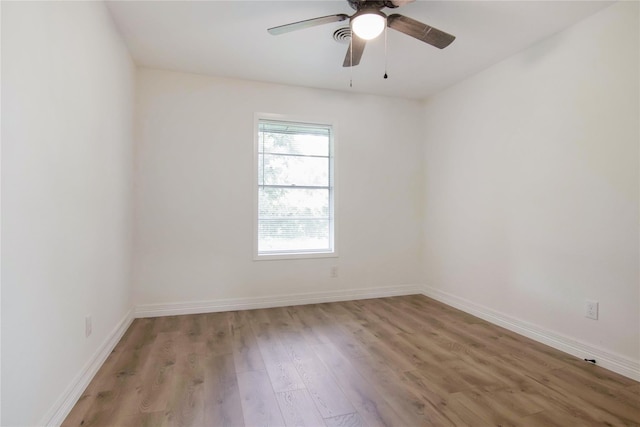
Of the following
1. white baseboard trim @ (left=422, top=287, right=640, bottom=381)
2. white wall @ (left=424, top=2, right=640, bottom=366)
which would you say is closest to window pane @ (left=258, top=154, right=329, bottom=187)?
white wall @ (left=424, top=2, right=640, bottom=366)

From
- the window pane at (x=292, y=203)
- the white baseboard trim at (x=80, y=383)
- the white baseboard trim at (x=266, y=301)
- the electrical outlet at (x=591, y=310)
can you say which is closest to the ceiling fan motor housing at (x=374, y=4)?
the window pane at (x=292, y=203)

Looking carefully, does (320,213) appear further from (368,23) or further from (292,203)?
(368,23)

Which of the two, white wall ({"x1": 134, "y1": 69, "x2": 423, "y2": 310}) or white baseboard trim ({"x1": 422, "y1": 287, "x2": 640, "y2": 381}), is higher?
white wall ({"x1": 134, "y1": 69, "x2": 423, "y2": 310})

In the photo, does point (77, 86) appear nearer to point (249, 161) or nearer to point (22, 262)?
point (22, 262)

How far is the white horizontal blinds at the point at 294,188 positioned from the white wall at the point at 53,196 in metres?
1.56

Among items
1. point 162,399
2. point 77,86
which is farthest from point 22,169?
point 162,399

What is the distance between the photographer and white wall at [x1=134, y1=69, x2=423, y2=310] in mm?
3307

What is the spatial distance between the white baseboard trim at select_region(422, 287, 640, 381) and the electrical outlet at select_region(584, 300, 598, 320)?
0.72 feet

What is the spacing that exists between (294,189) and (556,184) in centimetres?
253

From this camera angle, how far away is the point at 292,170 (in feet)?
12.5

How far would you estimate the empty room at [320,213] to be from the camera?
1.65 m

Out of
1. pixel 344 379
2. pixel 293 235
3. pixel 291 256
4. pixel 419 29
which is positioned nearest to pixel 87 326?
pixel 344 379

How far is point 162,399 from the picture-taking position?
6.02 ft

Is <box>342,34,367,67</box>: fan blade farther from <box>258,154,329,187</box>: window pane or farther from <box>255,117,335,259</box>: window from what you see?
<box>258,154,329,187</box>: window pane
